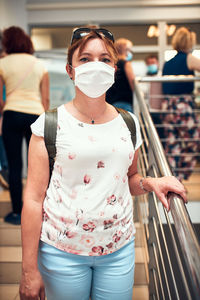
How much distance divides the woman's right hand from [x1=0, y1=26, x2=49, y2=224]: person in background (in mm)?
1284

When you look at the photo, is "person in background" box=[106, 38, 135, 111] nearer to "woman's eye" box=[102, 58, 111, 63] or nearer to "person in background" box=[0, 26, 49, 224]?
"person in background" box=[0, 26, 49, 224]

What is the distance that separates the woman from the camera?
894 mm

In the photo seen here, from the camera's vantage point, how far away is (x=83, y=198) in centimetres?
89

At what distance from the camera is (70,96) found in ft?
14.8

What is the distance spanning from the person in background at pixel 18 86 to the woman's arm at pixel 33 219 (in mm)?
1154

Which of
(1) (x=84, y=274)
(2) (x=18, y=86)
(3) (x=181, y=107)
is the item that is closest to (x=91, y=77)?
(1) (x=84, y=274)

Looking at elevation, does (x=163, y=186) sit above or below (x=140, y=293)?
above

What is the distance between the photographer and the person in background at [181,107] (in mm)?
2195

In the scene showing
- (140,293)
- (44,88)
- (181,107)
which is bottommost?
(140,293)

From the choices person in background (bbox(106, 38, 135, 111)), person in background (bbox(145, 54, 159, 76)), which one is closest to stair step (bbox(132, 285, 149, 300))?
person in background (bbox(106, 38, 135, 111))

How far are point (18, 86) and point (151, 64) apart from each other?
2.52 metres

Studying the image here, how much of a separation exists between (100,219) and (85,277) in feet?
0.67

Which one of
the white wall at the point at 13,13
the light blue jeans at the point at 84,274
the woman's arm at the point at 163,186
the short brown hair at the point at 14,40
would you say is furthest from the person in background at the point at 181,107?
the white wall at the point at 13,13

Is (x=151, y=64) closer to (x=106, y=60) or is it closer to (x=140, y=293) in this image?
(x=140, y=293)
